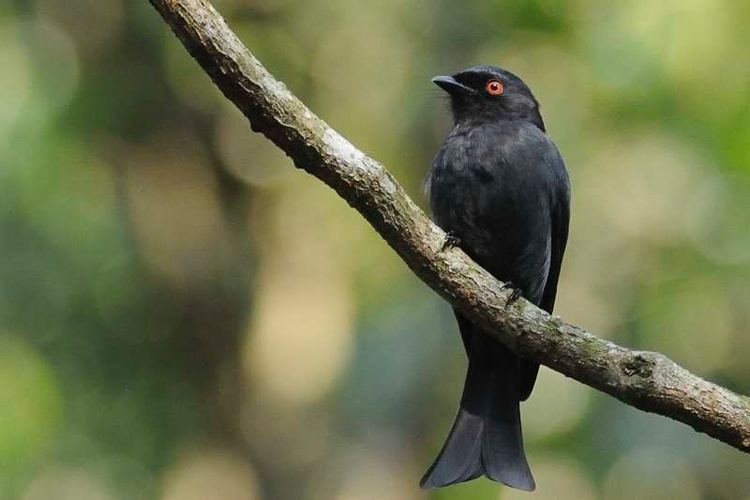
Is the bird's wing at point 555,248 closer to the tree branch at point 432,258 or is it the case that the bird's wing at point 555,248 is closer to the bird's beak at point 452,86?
the bird's beak at point 452,86

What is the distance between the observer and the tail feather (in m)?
4.92

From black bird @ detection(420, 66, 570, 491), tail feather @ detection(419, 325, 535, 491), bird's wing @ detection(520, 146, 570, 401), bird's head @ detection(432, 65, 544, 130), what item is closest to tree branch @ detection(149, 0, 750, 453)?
black bird @ detection(420, 66, 570, 491)

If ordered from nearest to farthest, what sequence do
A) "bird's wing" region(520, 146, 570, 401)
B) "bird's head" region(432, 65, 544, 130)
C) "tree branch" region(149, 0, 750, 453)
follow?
"tree branch" region(149, 0, 750, 453), "bird's wing" region(520, 146, 570, 401), "bird's head" region(432, 65, 544, 130)

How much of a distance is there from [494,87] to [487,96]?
0.06 metres

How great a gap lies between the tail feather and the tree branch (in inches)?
36.5

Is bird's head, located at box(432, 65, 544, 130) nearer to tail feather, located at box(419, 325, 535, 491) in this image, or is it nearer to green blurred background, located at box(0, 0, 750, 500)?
tail feather, located at box(419, 325, 535, 491)

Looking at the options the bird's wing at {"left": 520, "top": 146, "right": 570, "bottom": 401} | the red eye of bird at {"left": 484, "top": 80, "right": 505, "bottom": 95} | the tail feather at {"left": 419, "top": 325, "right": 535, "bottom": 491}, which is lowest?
the tail feather at {"left": 419, "top": 325, "right": 535, "bottom": 491}

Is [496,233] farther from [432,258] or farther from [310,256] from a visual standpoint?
[310,256]

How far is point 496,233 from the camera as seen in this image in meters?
5.05

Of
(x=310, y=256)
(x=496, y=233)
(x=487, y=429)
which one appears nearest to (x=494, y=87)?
(x=496, y=233)

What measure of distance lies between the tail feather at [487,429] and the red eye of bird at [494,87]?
46.8 inches

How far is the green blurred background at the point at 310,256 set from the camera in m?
8.02

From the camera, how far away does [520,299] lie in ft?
13.7

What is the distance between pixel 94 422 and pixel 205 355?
0.89 m
